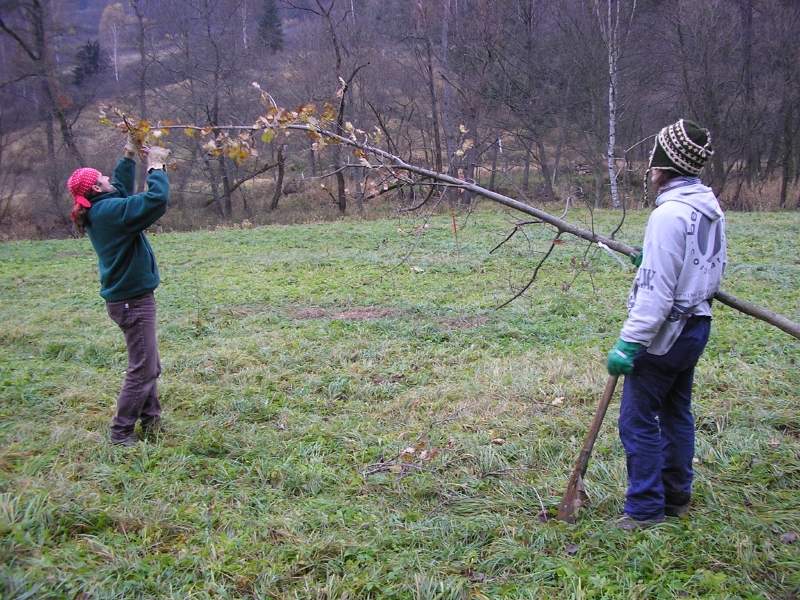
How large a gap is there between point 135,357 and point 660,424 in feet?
11.8

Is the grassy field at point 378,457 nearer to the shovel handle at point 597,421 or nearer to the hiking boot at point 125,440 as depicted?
the hiking boot at point 125,440

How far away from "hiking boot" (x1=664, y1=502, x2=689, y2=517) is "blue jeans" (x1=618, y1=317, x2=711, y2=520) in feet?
0.08

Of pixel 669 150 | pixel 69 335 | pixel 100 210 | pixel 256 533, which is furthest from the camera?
pixel 69 335

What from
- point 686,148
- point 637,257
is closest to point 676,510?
point 637,257

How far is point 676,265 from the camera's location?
292cm

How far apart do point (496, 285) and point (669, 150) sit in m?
6.91

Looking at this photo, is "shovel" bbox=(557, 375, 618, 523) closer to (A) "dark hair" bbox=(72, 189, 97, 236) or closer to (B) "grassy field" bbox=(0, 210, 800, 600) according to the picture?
(B) "grassy field" bbox=(0, 210, 800, 600)

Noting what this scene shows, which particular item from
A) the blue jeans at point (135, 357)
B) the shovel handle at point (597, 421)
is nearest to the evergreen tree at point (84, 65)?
the blue jeans at point (135, 357)

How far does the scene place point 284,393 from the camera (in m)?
5.76

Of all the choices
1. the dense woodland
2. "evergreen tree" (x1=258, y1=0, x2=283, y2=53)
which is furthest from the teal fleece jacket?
"evergreen tree" (x1=258, y1=0, x2=283, y2=53)

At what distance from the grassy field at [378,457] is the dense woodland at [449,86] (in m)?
13.5

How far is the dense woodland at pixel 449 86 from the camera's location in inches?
859

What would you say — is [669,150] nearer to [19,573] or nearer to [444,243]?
[19,573]

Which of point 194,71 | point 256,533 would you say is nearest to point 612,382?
point 256,533
